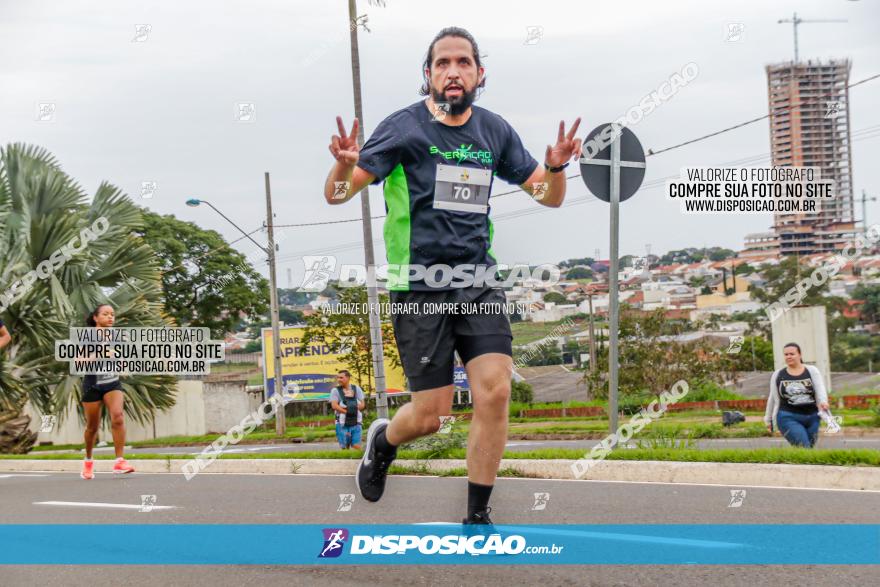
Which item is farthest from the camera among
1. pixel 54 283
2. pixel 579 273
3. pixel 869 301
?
pixel 869 301

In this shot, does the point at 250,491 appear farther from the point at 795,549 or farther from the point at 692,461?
the point at 795,549

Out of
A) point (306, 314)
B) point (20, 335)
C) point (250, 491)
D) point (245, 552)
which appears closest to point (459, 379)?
point (306, 314)

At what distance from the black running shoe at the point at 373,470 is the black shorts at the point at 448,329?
637mm

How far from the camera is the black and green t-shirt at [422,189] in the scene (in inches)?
168

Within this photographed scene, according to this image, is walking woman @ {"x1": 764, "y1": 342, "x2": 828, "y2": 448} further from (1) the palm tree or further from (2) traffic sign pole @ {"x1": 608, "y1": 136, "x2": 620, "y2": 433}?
(1) the palm tree

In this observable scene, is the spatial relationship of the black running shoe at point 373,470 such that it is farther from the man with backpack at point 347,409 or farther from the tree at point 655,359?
the tree at point 655,359

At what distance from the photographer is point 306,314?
118 ft

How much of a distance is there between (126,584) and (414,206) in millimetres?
2064

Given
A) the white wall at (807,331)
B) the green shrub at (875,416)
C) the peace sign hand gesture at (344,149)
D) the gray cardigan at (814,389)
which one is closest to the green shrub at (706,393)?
the white wall at (807,331)

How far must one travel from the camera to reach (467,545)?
4.19 m

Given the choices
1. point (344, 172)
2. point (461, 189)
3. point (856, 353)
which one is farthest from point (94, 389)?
point (856, 353)

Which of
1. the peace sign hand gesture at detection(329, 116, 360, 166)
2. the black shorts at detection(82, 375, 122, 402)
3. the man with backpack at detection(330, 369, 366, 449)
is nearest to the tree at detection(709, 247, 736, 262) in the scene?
the man with backpack at detection(330, 369, 366, 449)

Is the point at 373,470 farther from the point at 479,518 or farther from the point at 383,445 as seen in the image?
the point at 479,518

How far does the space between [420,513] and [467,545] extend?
1876mm
